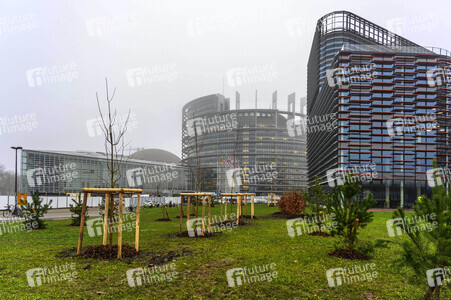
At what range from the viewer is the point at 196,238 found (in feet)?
44.4

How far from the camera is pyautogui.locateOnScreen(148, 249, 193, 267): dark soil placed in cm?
866

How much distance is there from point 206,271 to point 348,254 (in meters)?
5.33

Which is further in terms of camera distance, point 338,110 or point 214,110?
point 214,110

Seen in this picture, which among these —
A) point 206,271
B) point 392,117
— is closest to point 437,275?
point 206,271

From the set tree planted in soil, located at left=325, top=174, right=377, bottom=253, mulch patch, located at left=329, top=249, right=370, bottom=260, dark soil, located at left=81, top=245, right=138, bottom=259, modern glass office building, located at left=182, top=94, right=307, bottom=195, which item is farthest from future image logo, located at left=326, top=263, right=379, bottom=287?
modern glass office building, located at left=182, top=94, right=307, bottom=195

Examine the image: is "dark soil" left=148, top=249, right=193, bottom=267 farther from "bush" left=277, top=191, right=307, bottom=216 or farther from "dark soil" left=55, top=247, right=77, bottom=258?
"bush" left=277, top=191, right=307, bottom=216

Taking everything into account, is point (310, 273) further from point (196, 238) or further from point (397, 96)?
point (397, 96)

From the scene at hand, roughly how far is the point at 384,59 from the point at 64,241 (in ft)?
291

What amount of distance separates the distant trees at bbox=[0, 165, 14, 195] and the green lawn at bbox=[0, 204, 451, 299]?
475 ft

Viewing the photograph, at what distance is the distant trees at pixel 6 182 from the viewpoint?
124225 mm

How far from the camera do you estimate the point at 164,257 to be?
9.46 metres

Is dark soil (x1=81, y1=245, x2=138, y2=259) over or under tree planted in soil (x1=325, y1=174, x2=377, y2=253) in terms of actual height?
under

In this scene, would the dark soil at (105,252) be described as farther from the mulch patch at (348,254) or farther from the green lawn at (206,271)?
the mulch patch at (348,254)

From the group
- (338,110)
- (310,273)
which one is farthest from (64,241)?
(338,110)
